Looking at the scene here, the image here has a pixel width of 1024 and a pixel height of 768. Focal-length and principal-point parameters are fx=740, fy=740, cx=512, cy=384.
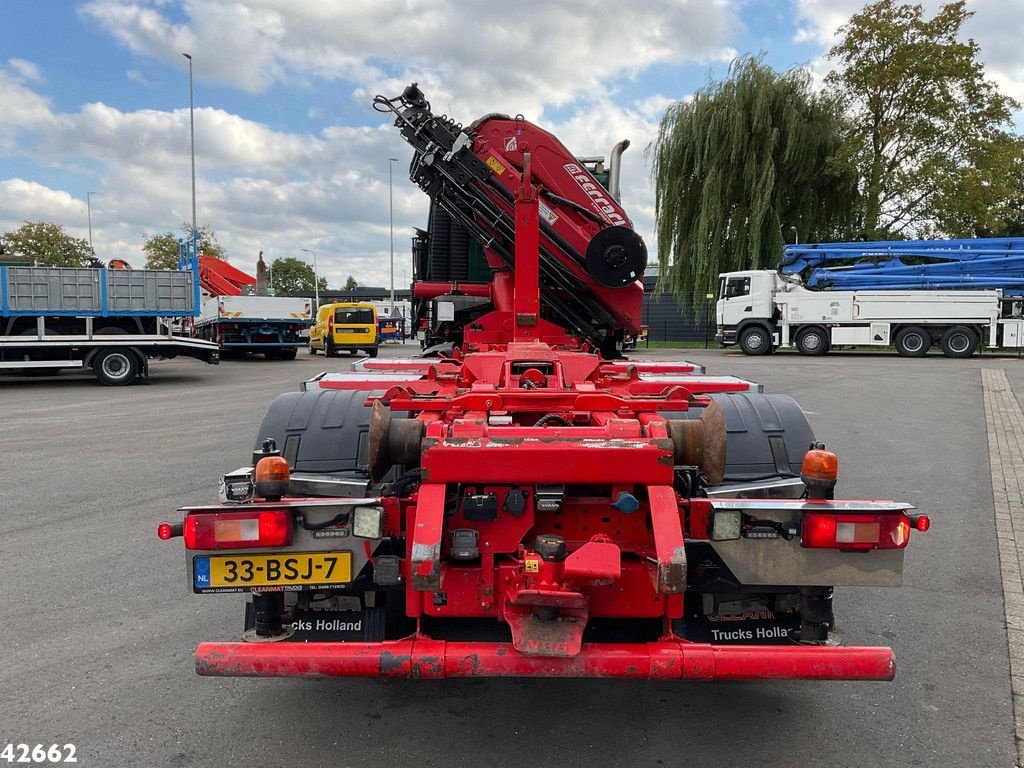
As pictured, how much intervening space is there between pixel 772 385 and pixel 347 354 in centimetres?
1943

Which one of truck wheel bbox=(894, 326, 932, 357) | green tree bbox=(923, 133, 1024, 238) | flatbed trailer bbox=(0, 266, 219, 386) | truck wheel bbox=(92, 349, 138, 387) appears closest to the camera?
flatbed trailer bbox=(0, 266, 219, 386)

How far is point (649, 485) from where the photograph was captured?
2643 mm

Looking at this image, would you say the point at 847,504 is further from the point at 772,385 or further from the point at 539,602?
the point at 772,385

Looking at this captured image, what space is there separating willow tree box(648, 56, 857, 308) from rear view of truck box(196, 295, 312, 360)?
13.9m

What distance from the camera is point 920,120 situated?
2884 cm

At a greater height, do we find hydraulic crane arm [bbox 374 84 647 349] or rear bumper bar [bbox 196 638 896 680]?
hydraulic crane arm [bbox 374 84 647 349]

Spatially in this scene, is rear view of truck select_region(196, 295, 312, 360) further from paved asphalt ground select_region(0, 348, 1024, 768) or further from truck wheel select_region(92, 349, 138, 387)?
paved asphalt ground select_region(0, 348, 1024, 768)

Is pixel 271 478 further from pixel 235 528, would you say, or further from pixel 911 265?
pixel 911 265

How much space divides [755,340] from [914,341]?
4867mm

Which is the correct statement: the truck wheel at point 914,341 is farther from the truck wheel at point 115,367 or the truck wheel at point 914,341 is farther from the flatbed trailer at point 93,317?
the truck wheel at point 115,367

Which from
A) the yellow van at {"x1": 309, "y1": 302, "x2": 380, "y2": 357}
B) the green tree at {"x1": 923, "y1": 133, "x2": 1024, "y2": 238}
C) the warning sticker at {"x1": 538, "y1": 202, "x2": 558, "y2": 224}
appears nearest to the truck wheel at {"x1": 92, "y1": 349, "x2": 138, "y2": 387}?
the yellow van at {"x1": 309, "y1": 302, "x2": 380, "y2": 357}

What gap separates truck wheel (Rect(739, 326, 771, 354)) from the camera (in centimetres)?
2545

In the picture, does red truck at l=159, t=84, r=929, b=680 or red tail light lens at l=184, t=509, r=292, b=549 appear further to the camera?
red tail light lens at l=184, t=509, r=292, b=549

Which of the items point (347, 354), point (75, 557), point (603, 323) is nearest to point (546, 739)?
point (75, 557)
